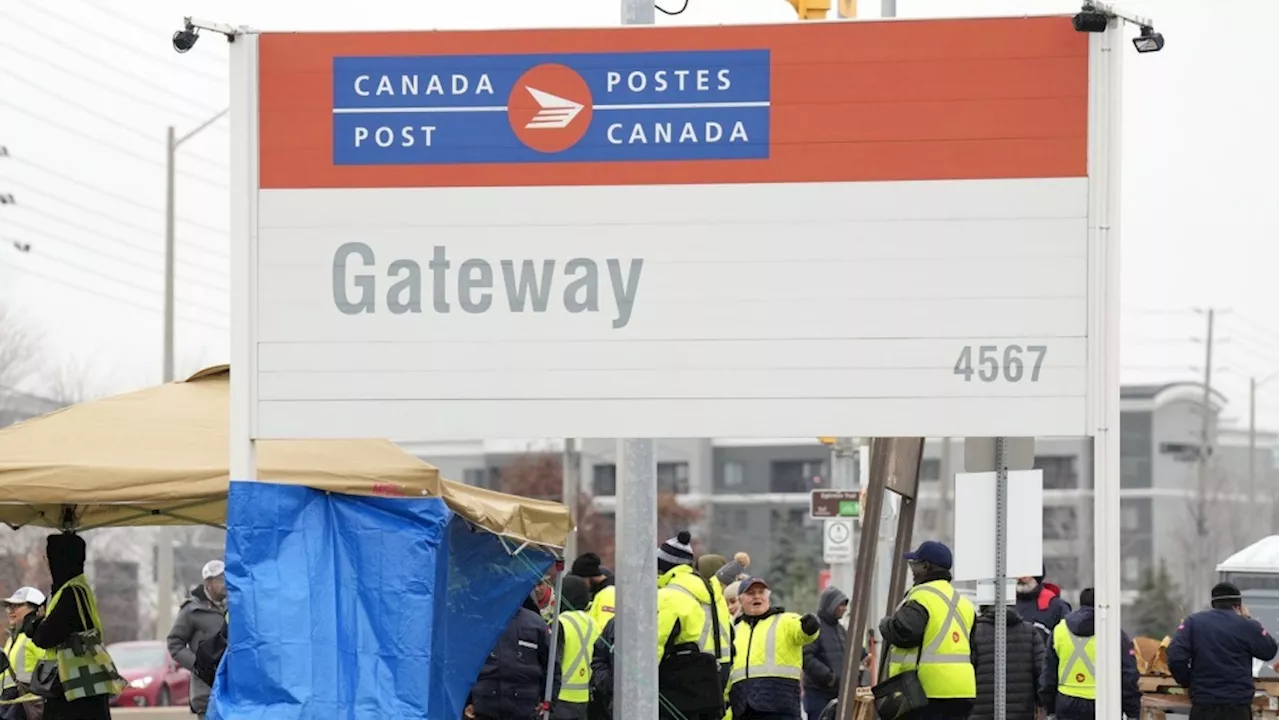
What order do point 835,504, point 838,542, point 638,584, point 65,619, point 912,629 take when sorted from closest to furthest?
point 912,629
point 638,584
point 65,619
point 835,504
point 838,542

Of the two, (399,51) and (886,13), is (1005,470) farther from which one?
(886,13)

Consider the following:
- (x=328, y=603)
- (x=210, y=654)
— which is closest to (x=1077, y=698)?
(x=210, y=654)

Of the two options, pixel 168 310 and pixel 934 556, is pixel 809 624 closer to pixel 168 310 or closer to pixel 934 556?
pixel 934 556

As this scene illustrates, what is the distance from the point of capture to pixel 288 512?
10.4 m

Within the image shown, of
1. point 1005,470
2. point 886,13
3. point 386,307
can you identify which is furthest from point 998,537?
point 886,13

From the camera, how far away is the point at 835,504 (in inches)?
1055

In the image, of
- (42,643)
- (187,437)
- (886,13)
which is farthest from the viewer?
(886,13)

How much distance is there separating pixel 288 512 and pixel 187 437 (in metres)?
2.31

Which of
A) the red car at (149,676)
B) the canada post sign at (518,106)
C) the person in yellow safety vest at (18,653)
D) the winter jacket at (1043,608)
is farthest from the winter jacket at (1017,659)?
the red car at (149,676)

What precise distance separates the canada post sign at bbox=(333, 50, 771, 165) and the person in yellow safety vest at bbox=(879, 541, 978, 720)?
12.6 feet

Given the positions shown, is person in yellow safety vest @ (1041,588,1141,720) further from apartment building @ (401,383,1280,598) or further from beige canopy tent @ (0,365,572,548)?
apartment building @ (401,383,1280,598)

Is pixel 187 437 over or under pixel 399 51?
under

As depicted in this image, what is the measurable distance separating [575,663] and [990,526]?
4.61 metres

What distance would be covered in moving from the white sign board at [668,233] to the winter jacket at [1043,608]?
732cm
